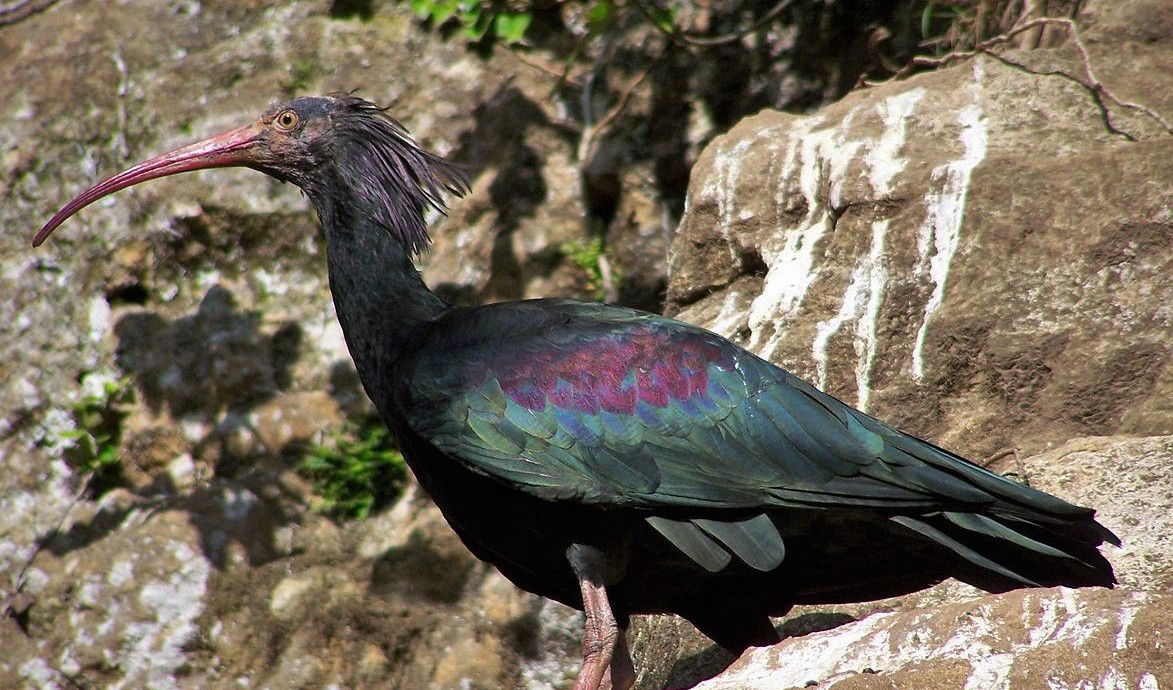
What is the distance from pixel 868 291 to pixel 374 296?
1.87m

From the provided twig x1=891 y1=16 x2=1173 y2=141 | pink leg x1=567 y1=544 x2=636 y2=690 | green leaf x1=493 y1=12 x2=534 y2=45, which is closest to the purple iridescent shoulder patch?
pink leg x1=567 y1=544 x2=636 y2=690

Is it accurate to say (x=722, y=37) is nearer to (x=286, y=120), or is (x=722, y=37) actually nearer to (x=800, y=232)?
(x=800, y=232)

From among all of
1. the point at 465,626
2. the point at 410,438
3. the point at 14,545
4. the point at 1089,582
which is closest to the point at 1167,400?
the point at 1089,582

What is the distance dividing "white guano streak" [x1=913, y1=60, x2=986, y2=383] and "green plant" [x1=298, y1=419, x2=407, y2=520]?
9.94 ft

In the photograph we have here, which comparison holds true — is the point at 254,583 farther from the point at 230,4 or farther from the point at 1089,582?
the point at 1089,582

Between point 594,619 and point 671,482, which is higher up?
point 671,482

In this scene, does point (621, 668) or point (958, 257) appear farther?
point (958, 257)

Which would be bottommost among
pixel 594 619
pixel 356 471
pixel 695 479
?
pixel 356 471

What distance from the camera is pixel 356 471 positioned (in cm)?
696

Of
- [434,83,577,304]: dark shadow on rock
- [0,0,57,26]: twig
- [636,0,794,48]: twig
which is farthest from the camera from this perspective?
[0,0,57,26]: twig

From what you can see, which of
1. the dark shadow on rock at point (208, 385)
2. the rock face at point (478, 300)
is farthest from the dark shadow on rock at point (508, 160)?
the dark shadow on rock at point (208, 385)

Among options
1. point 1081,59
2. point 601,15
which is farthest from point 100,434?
point 1081,59

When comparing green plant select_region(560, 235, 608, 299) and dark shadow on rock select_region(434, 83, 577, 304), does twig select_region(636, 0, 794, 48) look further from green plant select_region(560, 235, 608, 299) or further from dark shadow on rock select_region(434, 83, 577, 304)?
green plant select_region(560, 235, 608, 299)

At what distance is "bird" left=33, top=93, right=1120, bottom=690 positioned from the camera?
3.76m
